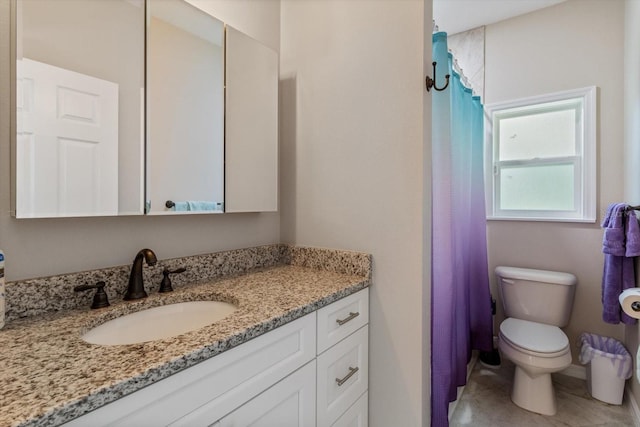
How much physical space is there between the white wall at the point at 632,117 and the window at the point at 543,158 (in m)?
0.21

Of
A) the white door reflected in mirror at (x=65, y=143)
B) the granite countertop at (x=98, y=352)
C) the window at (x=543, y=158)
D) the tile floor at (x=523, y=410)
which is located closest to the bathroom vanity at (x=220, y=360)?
the granite countertop at (x=98, y=352)

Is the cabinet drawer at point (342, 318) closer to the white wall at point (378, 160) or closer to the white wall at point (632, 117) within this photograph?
the white wall at point (378, 160)

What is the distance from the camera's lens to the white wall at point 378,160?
1237 mm

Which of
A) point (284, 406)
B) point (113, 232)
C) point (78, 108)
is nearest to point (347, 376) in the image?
point (284, 406)

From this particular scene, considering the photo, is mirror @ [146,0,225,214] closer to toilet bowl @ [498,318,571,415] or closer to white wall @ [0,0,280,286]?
white wall @ [0,0,280,286]

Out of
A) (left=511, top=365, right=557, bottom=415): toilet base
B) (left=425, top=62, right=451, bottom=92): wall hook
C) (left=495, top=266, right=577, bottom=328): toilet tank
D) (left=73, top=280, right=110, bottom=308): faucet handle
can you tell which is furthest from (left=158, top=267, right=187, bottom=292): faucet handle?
(left=495, top=266, right=577, bottom=328): toilet tank

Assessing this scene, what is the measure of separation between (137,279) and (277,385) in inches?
23.1

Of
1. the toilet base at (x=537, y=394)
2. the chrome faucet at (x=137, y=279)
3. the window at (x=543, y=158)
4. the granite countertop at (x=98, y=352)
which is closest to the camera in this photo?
the granite countertop at (x=98, y=352)

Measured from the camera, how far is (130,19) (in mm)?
1036

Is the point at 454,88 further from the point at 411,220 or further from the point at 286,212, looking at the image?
the point at 286,212

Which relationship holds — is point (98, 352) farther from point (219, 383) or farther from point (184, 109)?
point (184, 109)

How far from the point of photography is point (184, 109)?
1200 millimetres

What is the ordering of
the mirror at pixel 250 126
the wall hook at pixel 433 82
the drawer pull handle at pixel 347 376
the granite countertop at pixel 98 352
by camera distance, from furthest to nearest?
the mirror at pixel 250 126, the wall hook at pixel 433 82, the drawer pull handle at pixel 347 376, the granite countertop at pixel 98 352

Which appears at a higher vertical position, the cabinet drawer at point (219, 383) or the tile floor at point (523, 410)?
the cabinet drawer at point (219, 383)
